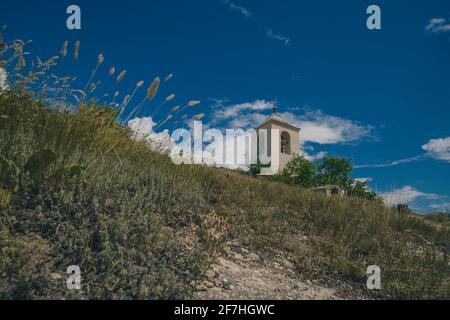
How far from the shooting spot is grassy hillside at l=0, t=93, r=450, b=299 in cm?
249

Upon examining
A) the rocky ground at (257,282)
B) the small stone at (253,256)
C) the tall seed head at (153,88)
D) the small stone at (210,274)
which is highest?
the tall seed head at (153,88)

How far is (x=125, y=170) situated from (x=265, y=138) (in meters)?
38.3

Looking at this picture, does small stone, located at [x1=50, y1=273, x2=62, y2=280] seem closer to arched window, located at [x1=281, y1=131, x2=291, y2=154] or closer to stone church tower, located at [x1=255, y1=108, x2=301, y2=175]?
stone church tower, located at [x1=255, y1=108, x2=301, y2=175]

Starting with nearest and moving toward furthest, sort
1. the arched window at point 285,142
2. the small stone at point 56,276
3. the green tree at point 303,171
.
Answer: the small stone at point 56,276 < the green tree at point 303,171 < the arched window at point 285,142

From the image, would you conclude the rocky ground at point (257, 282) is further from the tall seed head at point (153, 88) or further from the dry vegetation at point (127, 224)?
the tall seed head at point (153, 88)

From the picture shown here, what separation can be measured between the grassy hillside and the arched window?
38.2 m

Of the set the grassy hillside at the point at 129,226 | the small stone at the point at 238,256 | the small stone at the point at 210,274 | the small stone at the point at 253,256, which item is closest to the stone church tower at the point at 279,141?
the grassy hillside at the point at 129,226

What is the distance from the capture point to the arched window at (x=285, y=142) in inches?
1727

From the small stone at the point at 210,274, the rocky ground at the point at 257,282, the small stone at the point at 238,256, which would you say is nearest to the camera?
the rocky ground at the point at 257,282

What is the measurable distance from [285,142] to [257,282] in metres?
42.0

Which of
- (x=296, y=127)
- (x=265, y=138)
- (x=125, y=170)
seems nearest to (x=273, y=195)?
(x=125, y=170)
